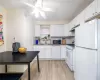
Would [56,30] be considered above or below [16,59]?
above

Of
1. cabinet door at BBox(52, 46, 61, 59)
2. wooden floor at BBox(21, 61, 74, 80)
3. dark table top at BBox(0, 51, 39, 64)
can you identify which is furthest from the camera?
cabinet door at BBox(52, 46, 61, 59)

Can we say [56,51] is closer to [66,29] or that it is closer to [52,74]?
[66,29]

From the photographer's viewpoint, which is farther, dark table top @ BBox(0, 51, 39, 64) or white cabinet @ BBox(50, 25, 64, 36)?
white cabinet @ BBox(50, 25, 64, 36)

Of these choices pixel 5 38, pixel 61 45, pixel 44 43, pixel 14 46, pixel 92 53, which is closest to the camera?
pixel 92 53

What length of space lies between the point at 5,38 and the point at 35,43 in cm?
269

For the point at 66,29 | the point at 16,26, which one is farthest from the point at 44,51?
the point at 16,26

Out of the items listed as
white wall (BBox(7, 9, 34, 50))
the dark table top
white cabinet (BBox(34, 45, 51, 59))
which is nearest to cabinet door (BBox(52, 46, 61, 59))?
white cabinet (BBox(34, 45, 51, 59))

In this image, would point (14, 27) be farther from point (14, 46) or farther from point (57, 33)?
point (57, 33)

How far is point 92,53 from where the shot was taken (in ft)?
5.90

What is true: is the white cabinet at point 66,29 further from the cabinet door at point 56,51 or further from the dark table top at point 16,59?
the dark table top at point 16,59

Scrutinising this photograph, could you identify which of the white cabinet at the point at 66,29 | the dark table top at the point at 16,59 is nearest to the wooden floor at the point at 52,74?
the dark table top at the point at 16,59

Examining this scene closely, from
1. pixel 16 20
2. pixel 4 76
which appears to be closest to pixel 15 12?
pixel 16 20

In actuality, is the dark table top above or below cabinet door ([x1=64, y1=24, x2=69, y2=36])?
below

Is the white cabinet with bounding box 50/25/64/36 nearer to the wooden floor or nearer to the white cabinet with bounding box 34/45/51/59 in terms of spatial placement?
the white cabinet with bounding box 34/45/51/59
